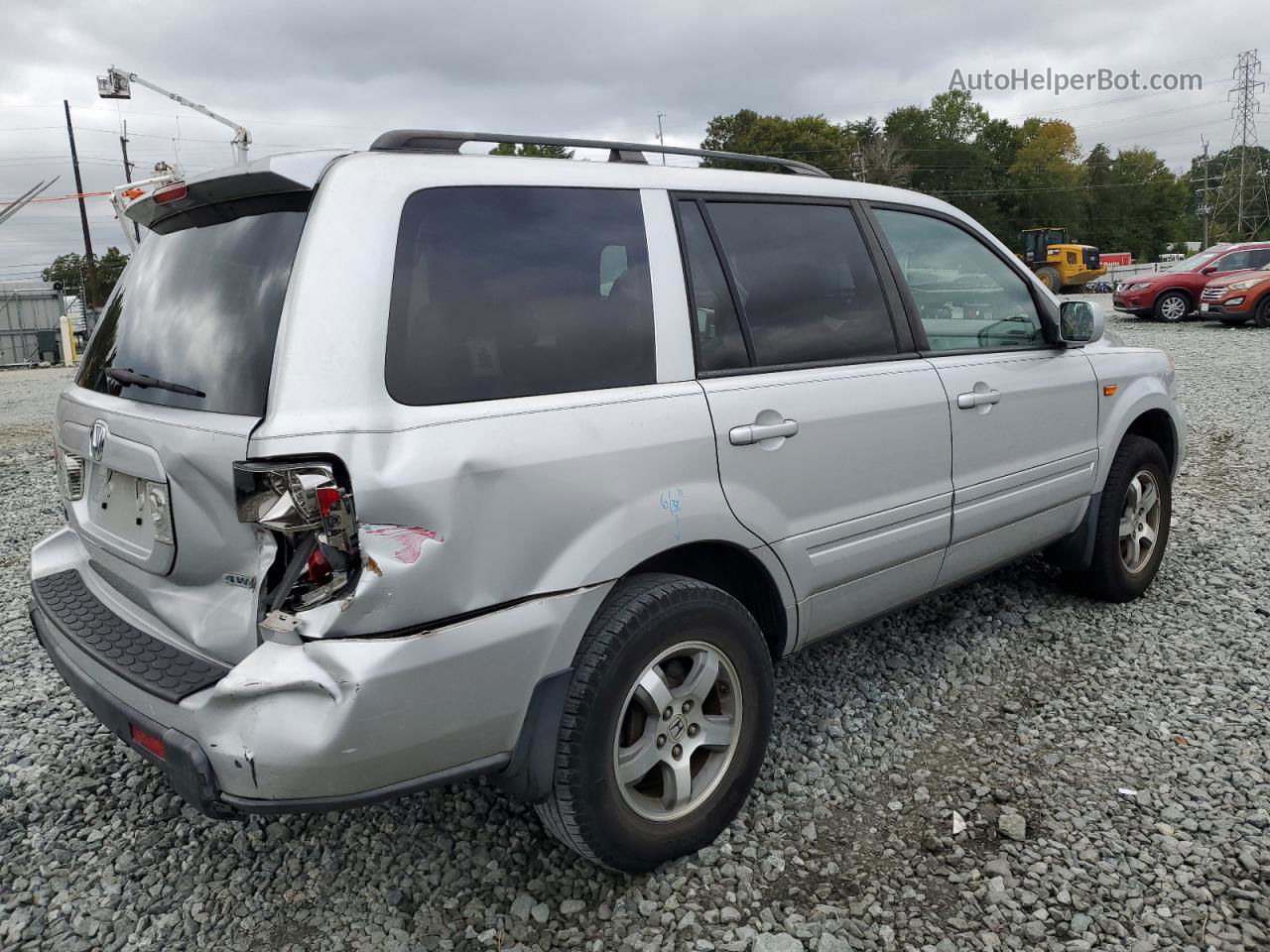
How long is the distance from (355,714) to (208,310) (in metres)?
1.05

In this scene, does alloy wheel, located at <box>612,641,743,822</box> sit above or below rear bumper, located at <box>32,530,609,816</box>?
below

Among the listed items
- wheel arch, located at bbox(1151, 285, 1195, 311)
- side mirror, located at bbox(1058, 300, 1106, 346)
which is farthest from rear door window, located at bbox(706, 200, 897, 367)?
wheel arch, located at bbox(1151, 285, 1195, 311)

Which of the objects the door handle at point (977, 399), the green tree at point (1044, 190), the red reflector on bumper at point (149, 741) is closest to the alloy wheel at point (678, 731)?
the red reflector on bumper at point (149, 741)

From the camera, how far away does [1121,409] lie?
4020 millimetres

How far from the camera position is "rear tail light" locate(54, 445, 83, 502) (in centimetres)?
255

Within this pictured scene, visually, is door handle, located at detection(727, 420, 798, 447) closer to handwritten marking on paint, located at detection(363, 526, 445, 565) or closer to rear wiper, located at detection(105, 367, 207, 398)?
handwritten marking on paint, located at detection(363, 526, 445, 565)

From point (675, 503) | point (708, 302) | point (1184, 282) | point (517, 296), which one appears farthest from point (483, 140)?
point (1184, 282)

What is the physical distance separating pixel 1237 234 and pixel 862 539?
272ft

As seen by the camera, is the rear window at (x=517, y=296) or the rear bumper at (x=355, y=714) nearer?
the rear bumper at (x=355, y=714)

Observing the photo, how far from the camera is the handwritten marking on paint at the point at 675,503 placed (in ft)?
7.55

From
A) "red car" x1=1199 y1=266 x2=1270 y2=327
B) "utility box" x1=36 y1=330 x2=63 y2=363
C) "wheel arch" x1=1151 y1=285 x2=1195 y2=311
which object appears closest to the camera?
"red car" x1=1199 y1=266 x2=1270 y2=327

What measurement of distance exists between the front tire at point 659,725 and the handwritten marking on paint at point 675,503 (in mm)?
161

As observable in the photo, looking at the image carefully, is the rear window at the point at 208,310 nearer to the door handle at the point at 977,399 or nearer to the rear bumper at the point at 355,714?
the rear bumper at the point at 355,714

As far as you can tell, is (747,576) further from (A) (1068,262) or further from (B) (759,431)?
(A) (1068,262)
